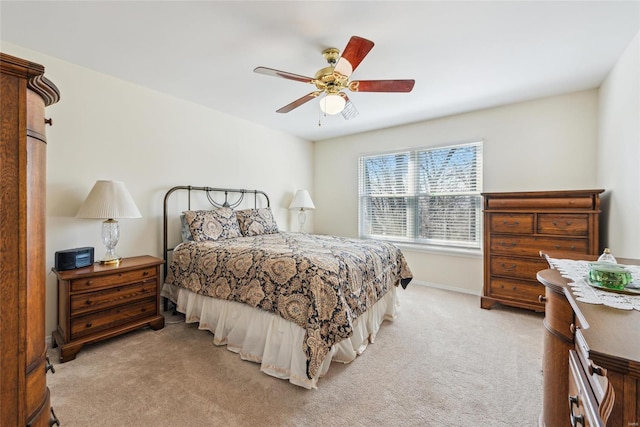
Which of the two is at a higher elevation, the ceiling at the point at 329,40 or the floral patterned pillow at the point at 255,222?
the ceiling at the point at 329,40

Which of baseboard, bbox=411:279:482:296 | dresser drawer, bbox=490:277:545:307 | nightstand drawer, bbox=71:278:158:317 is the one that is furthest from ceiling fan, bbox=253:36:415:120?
baseboard, bbox=411:279:482:296

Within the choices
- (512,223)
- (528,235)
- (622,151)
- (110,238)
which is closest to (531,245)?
(528,235)

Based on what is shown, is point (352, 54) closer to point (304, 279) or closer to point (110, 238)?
point (304, 279)

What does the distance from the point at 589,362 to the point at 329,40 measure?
2349 mm

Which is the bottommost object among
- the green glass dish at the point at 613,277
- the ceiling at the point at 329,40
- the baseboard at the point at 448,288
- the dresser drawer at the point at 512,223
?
the baseboard at the point at 448,288

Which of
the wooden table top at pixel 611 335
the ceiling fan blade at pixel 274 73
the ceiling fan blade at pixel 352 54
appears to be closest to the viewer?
the wooden table top at pixel 611 335

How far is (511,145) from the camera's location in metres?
3.50

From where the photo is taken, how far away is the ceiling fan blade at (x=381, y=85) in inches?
83.0

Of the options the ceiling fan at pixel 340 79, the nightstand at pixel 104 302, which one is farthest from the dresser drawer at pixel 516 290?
the nightstand at pixel 104 302

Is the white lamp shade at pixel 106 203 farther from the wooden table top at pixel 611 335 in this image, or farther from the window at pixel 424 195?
the window at pixel 424 195

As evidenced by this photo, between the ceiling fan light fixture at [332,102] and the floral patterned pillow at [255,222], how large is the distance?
1.85 m

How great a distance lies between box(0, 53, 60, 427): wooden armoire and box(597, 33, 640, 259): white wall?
11.4 feet

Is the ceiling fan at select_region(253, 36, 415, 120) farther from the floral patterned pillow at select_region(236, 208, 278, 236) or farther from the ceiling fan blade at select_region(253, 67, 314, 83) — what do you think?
the floral patterned pillow at select_region(236, 208, 278, 236)

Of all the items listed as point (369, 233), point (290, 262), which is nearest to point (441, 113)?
point (369, 233)
